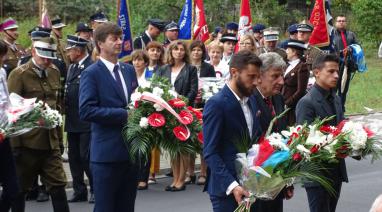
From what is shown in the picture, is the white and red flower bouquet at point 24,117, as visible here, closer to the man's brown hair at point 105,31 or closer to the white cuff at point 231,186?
the man's brown hair at point 105,31

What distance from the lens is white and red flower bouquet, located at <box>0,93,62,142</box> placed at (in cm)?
770

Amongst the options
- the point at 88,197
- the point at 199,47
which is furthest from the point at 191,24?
the point at 88,197

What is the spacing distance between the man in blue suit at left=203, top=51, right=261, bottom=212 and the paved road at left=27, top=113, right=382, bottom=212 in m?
3.92

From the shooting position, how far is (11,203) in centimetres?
800

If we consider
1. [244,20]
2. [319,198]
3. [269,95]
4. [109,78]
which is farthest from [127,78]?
[244,20]

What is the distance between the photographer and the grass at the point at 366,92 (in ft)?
65.6

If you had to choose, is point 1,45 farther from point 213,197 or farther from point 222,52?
point 222,52

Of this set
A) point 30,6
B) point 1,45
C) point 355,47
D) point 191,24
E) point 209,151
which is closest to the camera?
point 209,151

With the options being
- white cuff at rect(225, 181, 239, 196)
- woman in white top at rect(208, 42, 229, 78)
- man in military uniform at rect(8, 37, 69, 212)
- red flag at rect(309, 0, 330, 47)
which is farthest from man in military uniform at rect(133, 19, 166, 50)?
white cuff at rect(225, 181, 239, 196)

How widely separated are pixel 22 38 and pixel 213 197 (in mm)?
21098

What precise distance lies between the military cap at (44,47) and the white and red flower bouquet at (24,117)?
611mm

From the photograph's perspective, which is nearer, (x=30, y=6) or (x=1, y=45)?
(x=1, y=45)

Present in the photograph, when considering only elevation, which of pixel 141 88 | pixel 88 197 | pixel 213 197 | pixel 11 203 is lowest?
pixel 88 197

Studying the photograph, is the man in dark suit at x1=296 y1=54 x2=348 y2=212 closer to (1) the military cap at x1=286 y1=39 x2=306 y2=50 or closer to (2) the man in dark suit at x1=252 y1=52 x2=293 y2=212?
(2) the man in dark suit at x1=252 y1=52 x2=293 y2=212
